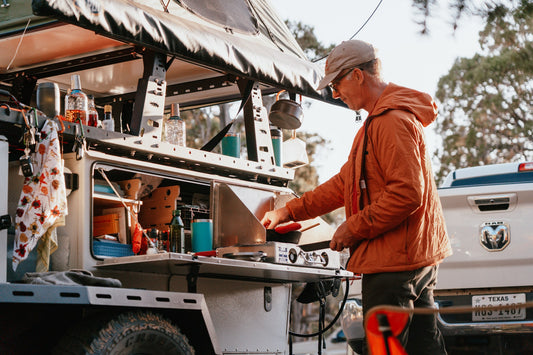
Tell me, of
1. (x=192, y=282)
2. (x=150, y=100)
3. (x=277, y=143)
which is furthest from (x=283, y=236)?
(x=277, y=143)

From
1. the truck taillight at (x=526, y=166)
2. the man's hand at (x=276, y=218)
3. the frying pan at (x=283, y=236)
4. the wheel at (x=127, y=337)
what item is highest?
the truck taillight at (x=526, y=166)

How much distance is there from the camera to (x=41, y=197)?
4578 mm

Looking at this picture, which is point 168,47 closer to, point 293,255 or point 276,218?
point 276,218

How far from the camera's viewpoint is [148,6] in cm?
545

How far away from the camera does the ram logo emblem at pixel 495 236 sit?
6824 millimetres

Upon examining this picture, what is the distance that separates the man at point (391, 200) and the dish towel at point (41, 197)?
1.60 metres

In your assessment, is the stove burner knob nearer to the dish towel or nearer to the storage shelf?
the storage shelf

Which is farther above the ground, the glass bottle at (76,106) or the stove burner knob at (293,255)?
the glass bottle at (76,106)

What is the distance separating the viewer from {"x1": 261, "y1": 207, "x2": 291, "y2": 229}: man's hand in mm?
5227

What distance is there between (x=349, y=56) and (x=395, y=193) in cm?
86

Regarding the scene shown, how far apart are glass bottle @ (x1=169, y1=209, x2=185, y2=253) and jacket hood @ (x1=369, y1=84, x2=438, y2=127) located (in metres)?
1.85

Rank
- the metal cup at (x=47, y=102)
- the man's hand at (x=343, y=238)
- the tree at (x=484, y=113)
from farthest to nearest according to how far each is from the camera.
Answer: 1. the tree at (x=484, y=113)
2. the metal cup at (x=47, y=102)
3. the man's hand at (x=343, y=238)

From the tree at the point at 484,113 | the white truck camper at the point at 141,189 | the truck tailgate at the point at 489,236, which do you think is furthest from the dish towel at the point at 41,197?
the tree at the point at 484,113

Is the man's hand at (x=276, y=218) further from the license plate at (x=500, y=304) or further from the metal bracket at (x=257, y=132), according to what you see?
the license plate at (x=500, y=304)
